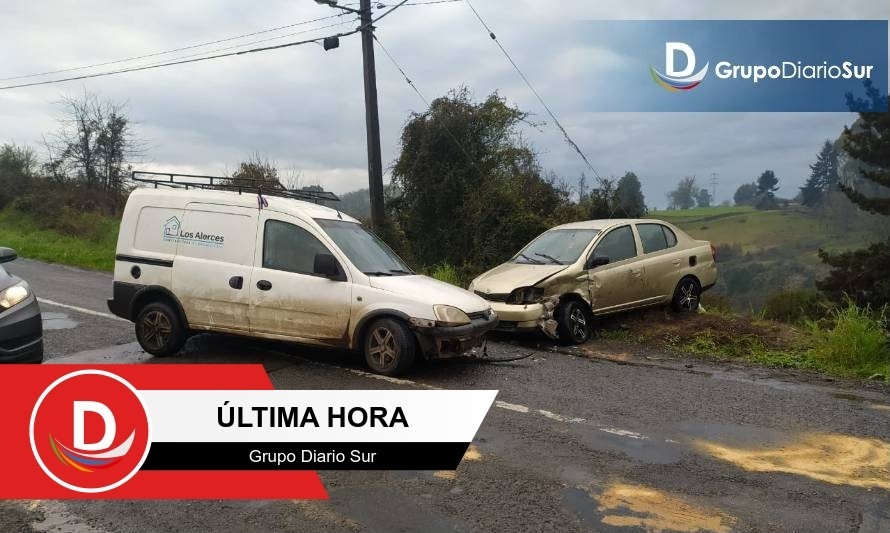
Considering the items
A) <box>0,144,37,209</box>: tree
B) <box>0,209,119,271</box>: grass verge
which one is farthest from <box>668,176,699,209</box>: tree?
<box>0,144,37,209</box>: tree

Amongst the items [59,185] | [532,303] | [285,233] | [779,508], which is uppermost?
[59,185]

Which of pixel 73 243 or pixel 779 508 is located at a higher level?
pixel 73 243

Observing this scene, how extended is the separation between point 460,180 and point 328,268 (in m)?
12.0

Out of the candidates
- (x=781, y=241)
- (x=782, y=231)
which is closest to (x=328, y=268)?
(x=781, y=241)

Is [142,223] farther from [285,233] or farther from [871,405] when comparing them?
[871,405]

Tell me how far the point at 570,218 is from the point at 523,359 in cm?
923

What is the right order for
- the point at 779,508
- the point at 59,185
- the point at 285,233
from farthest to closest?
the point at 59,185
the point at 285,233
the point at 779,508

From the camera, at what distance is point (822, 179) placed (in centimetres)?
3459

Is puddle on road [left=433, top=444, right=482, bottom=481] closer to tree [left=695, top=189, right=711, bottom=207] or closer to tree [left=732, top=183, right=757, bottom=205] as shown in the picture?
tree [left=695, top=189, right=711, bottom=207]

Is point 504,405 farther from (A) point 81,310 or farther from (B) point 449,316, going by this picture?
(A) point 81,310

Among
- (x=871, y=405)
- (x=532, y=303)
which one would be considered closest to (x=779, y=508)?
(x=871, y=405)

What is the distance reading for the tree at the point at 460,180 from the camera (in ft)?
55.7

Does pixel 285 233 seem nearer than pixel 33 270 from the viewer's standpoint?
Yes

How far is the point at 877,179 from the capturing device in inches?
1145
